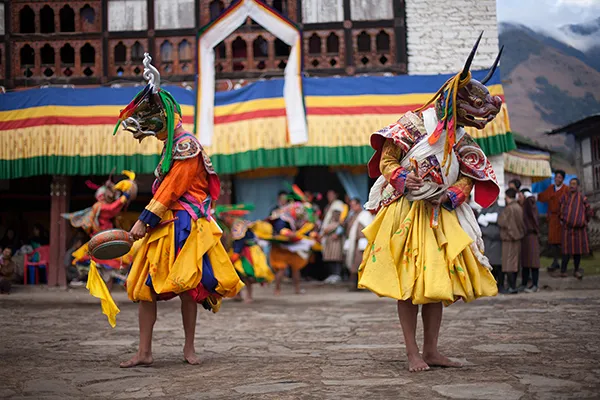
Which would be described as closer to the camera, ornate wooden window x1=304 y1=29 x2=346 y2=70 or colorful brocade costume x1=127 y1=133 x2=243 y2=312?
colorful brocade costume x1=127 y1=133 x2=243 y2=312

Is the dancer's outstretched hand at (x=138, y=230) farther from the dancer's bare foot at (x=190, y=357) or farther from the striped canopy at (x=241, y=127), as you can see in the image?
the striped canopy at (x=241, y=127)

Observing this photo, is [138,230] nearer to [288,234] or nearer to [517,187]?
[288,234]

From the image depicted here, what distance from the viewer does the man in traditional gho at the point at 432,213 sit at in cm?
429

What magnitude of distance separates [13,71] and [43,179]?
10.1 ft

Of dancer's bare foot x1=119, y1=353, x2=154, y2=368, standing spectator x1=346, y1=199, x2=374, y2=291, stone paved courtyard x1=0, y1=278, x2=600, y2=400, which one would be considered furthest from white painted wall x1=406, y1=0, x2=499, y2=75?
dancer's bare foot x1=119, y1=353, x2=154, y2=368

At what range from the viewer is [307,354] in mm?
5090

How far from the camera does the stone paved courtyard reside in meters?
3.69

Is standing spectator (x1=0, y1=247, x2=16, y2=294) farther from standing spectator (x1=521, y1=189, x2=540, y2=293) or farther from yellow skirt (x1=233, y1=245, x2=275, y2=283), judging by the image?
standing spectator (x1=521, y1=189, x2=540, y2=293)

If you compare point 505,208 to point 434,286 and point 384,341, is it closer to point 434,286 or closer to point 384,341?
point 384,341

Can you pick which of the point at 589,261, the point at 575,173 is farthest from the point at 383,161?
the point at 575,173

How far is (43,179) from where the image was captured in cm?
1655

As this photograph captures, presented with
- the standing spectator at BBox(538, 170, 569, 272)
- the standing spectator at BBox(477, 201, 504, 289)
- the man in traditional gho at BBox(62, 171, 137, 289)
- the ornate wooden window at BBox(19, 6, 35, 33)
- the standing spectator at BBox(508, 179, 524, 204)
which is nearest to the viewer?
the man in traditional gho at BBox(62, 171, 137, 289)

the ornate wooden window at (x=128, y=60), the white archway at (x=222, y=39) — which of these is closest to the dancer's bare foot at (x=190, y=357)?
the white archway at (x=222, y=39)

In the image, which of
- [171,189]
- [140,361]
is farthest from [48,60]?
[140,361]
